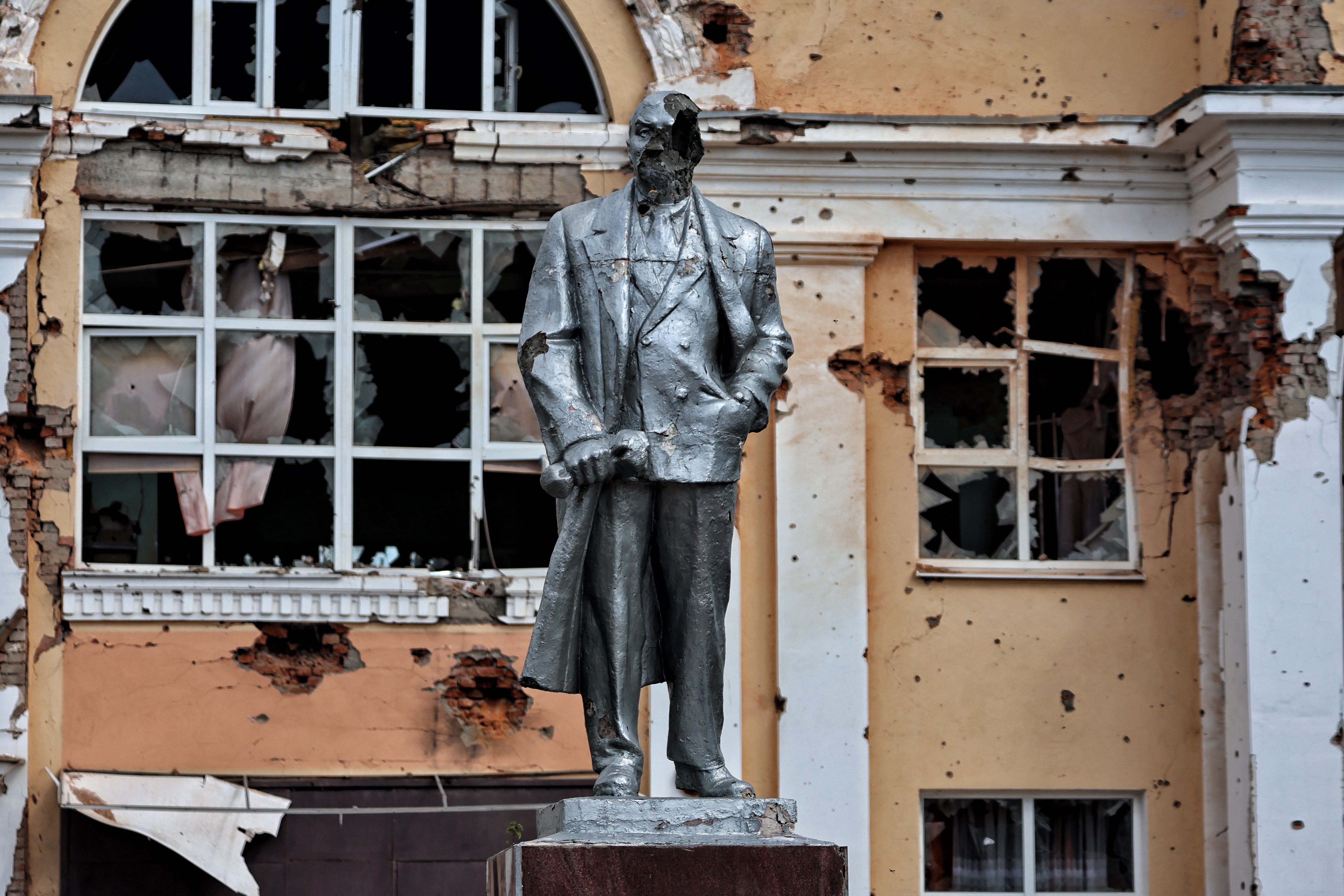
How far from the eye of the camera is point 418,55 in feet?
32.5

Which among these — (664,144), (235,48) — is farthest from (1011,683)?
(235,48)

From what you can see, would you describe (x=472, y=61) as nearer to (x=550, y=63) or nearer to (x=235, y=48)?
(x=550, y=63)

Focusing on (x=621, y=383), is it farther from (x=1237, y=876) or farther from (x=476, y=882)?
(x=1237, y=876)

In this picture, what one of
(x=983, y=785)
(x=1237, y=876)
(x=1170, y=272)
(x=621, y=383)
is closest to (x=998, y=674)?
(x=983, y=785)

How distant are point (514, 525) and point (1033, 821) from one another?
308 centimetres

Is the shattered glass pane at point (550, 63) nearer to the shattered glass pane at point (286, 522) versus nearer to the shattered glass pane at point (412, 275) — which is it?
the shattered glass pane at point (412, 275)

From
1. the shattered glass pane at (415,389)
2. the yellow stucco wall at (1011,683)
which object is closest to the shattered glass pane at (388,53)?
the shattered glass pane at (415,389)

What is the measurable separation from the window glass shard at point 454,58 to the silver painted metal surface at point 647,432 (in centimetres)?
445

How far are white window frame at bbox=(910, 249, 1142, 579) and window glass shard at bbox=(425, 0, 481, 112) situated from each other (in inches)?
101

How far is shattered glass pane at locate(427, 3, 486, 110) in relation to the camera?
392 inches

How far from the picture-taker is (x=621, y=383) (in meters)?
5.52

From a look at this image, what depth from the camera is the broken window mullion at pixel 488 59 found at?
392 inches

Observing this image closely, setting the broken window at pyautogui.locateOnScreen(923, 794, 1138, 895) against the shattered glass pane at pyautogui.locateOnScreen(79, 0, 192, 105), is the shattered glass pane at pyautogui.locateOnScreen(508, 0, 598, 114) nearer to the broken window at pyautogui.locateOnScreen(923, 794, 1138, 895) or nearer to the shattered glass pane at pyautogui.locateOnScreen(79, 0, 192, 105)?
the shattered glass pane at pyautogui.locateOnScreen(79, 0, 192, 105)

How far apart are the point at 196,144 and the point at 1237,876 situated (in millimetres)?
6471
